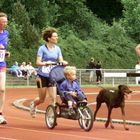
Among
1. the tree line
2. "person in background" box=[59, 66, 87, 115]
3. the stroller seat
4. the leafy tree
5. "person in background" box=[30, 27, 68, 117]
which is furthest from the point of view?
the leafy tree

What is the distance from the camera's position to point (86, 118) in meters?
12.3

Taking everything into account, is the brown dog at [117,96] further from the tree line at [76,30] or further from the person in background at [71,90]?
the tree line at [76,30]

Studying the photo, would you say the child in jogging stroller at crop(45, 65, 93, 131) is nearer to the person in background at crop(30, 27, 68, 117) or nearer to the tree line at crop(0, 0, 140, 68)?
the person in background at crop(30, 27, 68, 117)

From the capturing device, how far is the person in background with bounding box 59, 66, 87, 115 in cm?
1259

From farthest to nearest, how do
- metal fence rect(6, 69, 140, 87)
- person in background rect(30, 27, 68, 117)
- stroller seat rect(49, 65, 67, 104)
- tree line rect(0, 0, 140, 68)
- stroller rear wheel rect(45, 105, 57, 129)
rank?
tree line rect(0, 0, 140, 68) < metal fence rect(6, 69, 140, 87) < person in background rect(30, 27, 68, 117) < stroller seat rect(49, 65, 67, 104) < stroller rear wheel rect(45, 105, 57, 129)

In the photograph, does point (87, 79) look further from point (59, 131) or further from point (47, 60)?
point (59, 131)

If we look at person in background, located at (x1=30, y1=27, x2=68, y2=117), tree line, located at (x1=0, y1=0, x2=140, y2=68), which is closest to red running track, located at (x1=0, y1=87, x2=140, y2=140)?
person in background, located at (x1=30, y1=27, x2=68, y2=117)

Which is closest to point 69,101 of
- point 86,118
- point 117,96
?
point 86,118

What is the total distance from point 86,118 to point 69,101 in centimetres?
54

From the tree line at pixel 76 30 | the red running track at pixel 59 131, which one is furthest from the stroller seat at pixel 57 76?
the tree line at pixel 76 30

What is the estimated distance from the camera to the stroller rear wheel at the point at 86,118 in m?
12.2

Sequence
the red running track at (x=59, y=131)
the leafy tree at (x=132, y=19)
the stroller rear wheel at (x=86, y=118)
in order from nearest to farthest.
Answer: the red running track at (x=59, y=131) < the stroller rear wheel at (x=86, y=118) < the leafy tree at (x=132, y=19)

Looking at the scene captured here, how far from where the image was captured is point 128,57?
48.0 metres

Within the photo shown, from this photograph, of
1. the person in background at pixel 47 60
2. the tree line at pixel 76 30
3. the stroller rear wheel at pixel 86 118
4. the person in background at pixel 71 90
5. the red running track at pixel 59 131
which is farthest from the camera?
the tree line at pixel 76 30
